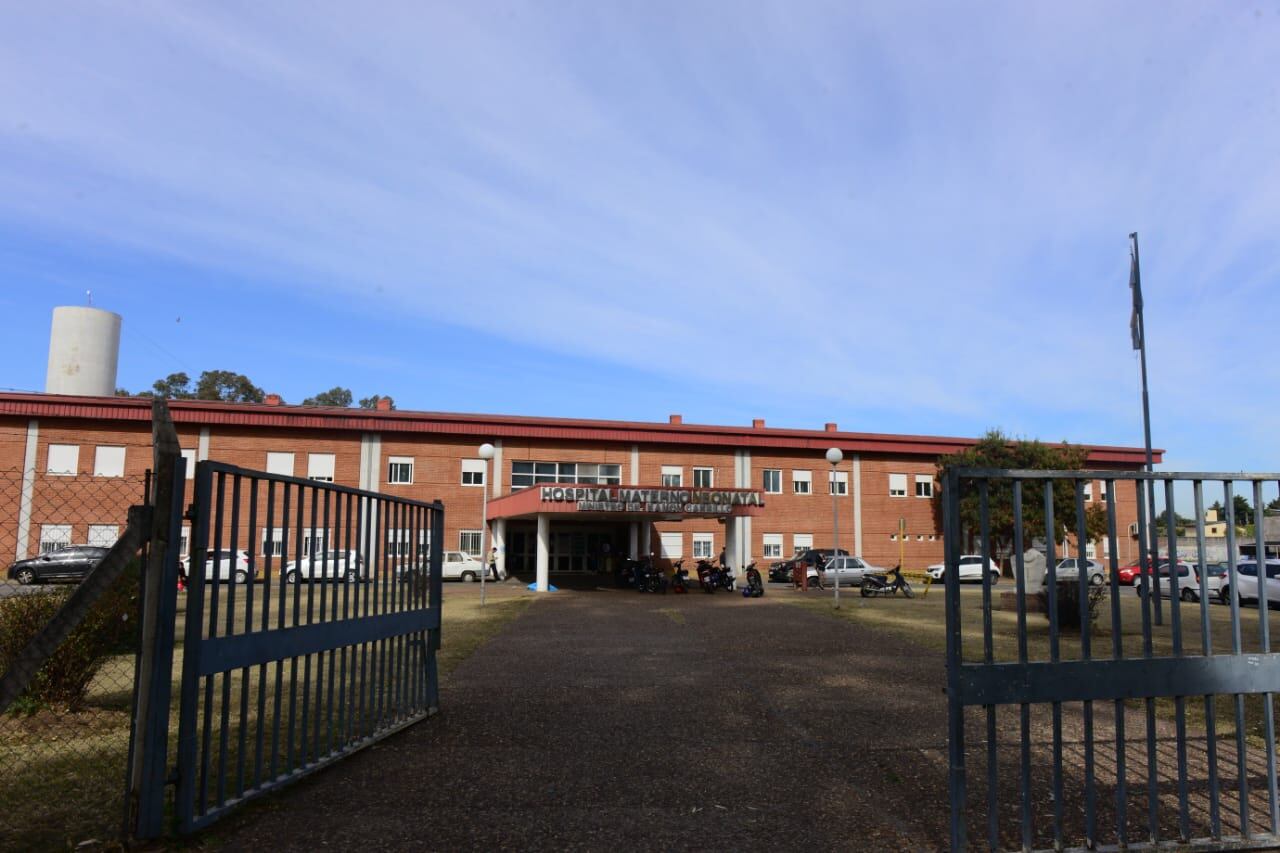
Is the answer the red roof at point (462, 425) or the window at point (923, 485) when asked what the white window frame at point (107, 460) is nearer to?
the red roof at point (462, 425)

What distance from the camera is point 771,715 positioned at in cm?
825

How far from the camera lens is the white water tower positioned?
4738 centimetres

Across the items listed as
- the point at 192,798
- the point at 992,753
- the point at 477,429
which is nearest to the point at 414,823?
the point at 192,798

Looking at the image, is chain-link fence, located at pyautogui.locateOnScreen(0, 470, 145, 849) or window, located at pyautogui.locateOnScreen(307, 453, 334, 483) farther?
window, located at pyautogui.locateOnScreen(307, 453, 334, 483)

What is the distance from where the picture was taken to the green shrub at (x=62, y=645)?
7.64 meters

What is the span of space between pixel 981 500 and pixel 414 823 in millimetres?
3629

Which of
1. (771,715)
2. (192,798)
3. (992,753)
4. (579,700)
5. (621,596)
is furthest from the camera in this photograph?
(621,596)

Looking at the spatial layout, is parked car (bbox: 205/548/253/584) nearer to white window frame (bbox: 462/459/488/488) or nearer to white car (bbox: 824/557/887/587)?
white car (bbox: 824/557/887/587)

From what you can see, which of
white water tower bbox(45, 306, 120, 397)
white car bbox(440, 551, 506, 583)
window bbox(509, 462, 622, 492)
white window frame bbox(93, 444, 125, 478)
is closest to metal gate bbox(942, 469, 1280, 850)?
white car bbox(440, 551, 506, 583)

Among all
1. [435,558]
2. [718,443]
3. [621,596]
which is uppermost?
[718,443]

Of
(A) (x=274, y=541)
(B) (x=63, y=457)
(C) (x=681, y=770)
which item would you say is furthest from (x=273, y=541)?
(B) (x=63, y=457)

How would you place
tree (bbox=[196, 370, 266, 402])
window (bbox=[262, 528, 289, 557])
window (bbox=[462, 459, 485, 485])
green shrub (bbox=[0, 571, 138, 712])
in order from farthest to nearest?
tree (bbox=[196, 370, 266, 402]) < window (bbox=[462, 459, 485, 485]) < green shrub (bbox=[0, 571, 138, 712]) < window (bbox=[262, 528, 289, 557])

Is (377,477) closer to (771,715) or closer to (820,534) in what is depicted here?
(820,534)

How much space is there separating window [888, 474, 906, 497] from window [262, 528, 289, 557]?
151ft
